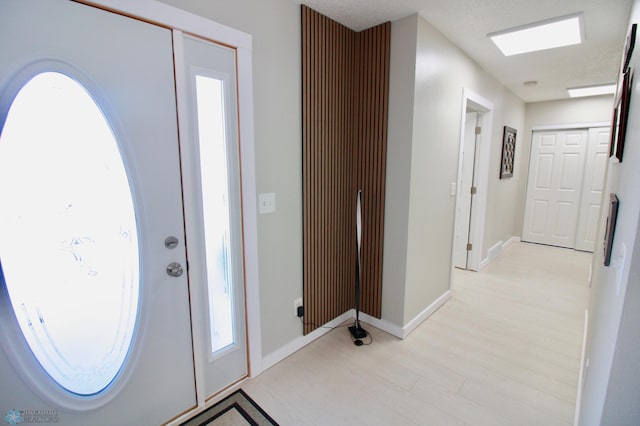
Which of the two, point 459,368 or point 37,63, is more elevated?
point 37,63

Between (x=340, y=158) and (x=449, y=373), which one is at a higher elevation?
(x=340, y=158)

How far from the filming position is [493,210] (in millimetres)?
4395

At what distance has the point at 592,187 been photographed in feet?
15.9

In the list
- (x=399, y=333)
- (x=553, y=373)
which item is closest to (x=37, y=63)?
(x=399, y=333)

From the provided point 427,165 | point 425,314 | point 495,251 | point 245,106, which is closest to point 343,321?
point 425,314

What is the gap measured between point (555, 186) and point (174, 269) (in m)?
6.21

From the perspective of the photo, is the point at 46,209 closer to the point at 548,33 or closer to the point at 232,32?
the point at 232,32

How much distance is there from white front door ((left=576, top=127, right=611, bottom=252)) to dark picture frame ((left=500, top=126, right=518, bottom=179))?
123 centimetres

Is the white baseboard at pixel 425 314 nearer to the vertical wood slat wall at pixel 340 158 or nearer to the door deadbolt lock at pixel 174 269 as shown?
the vertical wood slat wall at pixel 340 158

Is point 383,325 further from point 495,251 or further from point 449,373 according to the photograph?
point 495,251

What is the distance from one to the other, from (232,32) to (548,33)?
8.62ft

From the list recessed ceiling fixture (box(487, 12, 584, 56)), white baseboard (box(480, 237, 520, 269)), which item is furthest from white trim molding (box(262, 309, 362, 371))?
recessed ceiling fixture (box(487, 12, 584, 56))

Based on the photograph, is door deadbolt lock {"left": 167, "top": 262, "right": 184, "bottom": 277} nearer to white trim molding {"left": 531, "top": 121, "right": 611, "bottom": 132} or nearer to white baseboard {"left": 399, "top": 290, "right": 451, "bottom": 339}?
white baseboard {"left": 399, "top": 290, "right": 451, "bottom": 339}

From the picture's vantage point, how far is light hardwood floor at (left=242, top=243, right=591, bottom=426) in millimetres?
1775
